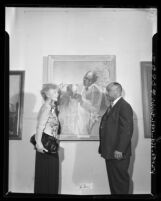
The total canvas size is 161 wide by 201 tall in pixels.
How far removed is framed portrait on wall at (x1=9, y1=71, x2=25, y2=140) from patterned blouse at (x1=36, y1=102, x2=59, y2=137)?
0.32 ft

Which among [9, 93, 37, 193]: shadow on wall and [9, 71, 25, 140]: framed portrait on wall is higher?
[9, 71, 25, 140]: framed portrait on wall

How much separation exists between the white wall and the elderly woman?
30 millimetres

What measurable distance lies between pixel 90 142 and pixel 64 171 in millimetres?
187

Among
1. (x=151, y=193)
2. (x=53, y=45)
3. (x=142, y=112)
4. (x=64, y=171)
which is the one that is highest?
(x=53, y=45)

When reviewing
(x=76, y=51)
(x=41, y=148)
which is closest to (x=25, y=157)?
(x=41, y=148)

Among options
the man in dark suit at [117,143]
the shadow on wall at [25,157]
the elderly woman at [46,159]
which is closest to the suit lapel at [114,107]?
the man in dark suit at [117,143]

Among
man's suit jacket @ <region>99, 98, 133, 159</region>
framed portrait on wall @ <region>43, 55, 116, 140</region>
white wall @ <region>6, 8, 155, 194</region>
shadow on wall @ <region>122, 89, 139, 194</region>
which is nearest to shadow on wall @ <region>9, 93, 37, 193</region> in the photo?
white wall @ <region>6, 8, 155, 194</region>

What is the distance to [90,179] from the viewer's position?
1.33m

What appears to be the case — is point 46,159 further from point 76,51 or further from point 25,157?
point 76,51

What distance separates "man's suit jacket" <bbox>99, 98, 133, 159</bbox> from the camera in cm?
133

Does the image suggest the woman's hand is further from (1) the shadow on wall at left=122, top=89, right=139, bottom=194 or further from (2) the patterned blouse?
(1) the shadow on wall at left=122, top=89, right=139, bottom=194

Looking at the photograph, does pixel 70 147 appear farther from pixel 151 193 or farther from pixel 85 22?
pixel 85 22
